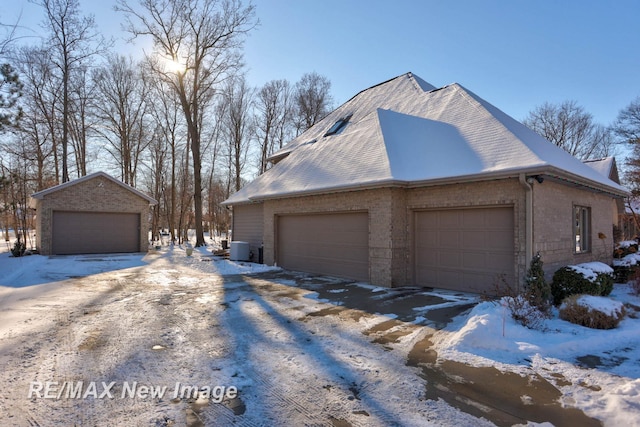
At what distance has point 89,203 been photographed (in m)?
18.9

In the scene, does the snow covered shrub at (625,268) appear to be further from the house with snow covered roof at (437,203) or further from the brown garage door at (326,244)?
the brown garage door at (326,244)

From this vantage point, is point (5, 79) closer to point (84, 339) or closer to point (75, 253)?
point (84, 339)

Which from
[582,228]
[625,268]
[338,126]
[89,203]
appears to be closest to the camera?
[582,228]

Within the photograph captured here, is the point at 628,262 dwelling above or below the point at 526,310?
above

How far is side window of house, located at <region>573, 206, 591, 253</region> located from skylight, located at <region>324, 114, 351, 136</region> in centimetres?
901

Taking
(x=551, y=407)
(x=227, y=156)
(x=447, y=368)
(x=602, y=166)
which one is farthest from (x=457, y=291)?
(x=227, y=156)

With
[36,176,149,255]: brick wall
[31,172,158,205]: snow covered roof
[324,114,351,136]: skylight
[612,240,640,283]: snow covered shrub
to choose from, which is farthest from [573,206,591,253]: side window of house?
[36,176,149,255]: brick wall

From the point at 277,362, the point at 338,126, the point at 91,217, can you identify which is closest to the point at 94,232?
the point at 91,217

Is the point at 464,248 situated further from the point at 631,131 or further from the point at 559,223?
the point at 631,131

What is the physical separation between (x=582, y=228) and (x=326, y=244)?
789 centimetres

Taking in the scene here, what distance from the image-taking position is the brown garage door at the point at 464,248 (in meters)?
8.40

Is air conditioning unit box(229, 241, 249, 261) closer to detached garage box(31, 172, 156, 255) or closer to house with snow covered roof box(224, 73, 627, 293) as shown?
house with snow covered roof box(224, 73, 627, 293)

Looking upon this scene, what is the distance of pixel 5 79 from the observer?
1023cm

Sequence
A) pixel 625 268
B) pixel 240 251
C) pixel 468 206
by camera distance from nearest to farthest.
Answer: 1. pixel 468 206
2. pixel 625 268
3. pixel 240 251
